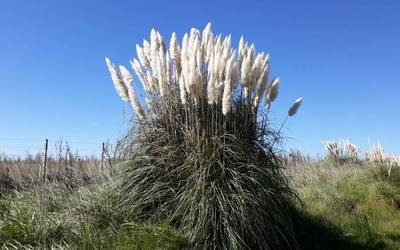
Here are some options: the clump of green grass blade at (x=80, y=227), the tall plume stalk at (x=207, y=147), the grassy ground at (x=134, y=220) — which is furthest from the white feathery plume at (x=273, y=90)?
the clump of green grass blade at (x=80, y=227)

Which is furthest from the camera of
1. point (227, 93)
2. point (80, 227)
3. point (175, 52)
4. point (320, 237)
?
point (320, 237)

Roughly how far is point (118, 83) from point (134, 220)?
169cm

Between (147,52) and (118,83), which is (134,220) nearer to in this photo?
(118,83)

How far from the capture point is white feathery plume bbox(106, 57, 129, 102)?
6.07 meters

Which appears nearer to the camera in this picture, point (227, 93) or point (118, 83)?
point (227, 93)

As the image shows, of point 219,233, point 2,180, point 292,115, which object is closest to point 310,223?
point 292,115

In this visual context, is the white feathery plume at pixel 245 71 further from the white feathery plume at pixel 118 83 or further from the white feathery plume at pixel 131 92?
the white feathery plume at pixel 118 83

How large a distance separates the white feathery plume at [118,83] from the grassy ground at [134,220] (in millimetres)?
1122

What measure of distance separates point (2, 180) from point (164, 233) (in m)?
8.48

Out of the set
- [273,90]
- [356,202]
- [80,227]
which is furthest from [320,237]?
[80,227]

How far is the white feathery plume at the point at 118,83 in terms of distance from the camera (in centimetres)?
607

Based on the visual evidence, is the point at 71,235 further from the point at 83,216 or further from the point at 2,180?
the point at 2,180

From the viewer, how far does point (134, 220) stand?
17.8 feet

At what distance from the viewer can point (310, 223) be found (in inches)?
289
